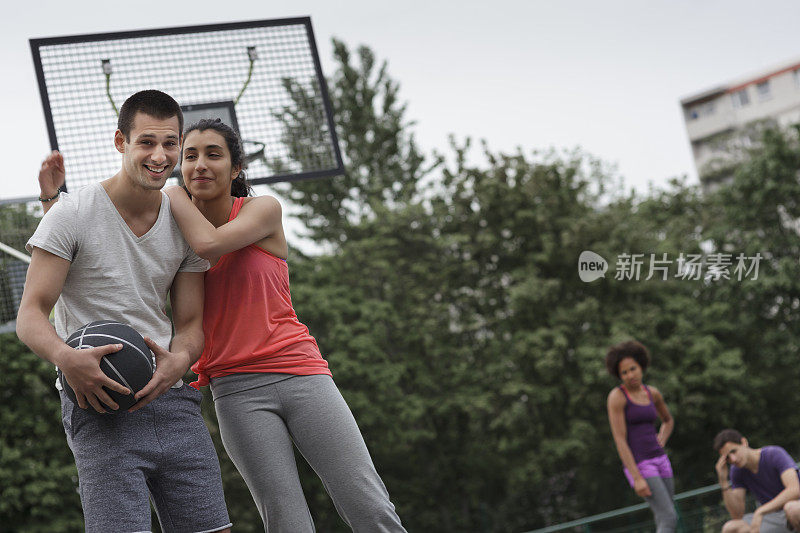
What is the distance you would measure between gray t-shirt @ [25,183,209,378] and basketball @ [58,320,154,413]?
126mm

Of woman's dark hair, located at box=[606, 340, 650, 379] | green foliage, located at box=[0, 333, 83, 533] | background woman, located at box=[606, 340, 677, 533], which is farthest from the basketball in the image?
green foliage, located at box=[0, 333, 83, 533]

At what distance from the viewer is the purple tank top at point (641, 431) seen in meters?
6.71

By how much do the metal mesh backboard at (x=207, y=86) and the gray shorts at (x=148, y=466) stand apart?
2.96 m

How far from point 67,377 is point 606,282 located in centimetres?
2265

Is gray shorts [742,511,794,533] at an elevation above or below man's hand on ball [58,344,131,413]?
below

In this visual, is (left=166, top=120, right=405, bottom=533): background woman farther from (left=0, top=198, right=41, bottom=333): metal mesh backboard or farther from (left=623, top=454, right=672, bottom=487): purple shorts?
(left=623, top=454, right=672, bottom=487): purple shorts

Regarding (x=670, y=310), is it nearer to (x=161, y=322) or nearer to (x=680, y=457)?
(x=680, y=457)

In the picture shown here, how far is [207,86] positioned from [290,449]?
3563 mm

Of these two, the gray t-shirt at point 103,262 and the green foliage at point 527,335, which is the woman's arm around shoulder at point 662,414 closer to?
the gray t-shirt at point 103,262

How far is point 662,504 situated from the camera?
260 inches

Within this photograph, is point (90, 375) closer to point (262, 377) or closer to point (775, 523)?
point (262, 377)

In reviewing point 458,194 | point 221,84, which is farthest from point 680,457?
point 221,84

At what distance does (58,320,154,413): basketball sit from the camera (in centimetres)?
271

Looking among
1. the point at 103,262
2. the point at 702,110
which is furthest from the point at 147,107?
the point at 702,110
